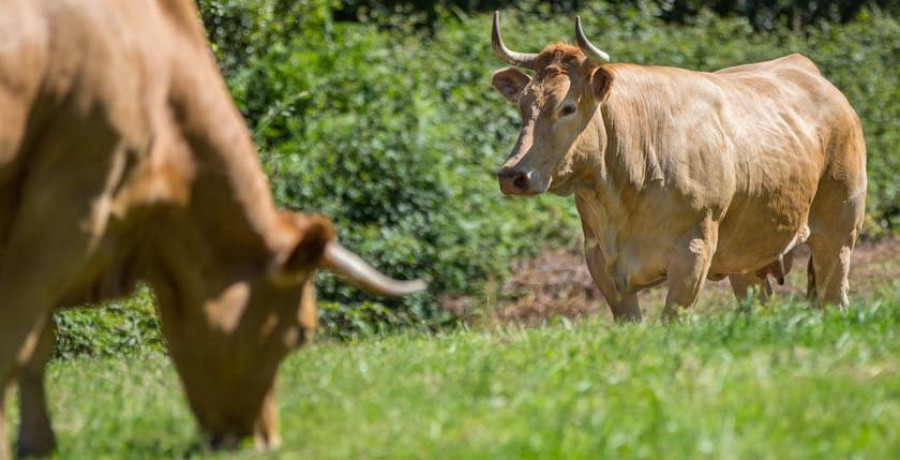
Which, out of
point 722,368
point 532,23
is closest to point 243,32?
point 532,23

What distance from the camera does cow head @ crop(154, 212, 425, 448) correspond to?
5.87m

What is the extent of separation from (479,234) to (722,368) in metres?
8.29

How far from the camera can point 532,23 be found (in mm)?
18812

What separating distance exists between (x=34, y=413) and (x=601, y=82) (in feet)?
15.5

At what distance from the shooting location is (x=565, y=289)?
50.8 ft

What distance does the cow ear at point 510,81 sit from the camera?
10.6 metres

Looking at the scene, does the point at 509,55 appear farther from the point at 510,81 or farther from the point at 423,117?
the point at 423,117

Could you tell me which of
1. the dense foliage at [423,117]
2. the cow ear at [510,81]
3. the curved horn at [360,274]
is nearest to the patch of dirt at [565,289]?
the dense foliage at [423,117]

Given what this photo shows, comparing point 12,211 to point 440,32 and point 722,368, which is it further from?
point 440,32

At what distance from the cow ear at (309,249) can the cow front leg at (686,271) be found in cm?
431

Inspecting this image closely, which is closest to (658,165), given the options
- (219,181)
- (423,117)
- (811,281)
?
(811,281)

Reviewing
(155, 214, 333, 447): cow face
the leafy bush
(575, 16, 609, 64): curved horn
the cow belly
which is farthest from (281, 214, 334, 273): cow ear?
the cow belly

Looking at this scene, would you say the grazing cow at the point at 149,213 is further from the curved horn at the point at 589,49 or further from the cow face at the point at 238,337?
the curved horn at the point at 589,49

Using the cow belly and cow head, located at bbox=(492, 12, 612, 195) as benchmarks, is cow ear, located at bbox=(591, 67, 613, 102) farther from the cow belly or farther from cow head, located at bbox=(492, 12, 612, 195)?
the cow belly
